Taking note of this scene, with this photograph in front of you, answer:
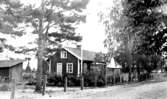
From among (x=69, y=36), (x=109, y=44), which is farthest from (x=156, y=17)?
(x=109, y=44)

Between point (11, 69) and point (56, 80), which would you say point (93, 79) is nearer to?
point (56, 80)

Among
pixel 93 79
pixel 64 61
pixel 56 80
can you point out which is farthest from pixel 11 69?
pixel 93 79

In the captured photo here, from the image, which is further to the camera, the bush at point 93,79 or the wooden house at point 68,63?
the wooden house at point 68,63

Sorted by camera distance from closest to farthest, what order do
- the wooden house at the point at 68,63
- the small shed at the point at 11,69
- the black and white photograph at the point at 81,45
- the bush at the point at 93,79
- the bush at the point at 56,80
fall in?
the black and white photograph at the point at 81,45
the bush at the point at 93,79
the bush at the point at 56,80
the wooden house at the point at 68,63
the small shed at the point at 11,69

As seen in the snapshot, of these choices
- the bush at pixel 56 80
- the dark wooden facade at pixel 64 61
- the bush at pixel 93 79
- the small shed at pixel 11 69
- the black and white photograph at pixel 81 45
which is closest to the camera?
the black and white photograph at pixel 81 45

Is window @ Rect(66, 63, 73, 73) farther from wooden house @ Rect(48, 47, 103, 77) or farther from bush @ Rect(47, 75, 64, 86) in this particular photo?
bush @ Rect(47, 75, 64, 86)

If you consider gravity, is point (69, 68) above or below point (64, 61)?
below

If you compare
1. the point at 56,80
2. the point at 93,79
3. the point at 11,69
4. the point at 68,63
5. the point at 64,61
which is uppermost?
the point at 64,61

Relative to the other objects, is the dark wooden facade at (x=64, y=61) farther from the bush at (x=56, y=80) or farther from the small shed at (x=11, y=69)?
the small shed at (x=11, y=69)

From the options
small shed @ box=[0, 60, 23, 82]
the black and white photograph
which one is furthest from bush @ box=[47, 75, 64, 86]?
small shed @ box=[0, 60, 23, 82]

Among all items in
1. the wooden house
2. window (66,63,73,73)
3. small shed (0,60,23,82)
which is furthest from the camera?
small shed (0,60,23,82)

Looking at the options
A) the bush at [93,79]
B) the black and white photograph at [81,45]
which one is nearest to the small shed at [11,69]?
the black and white photograph at [81,45]

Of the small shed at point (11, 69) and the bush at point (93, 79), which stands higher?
the small shed at point (11, 69)

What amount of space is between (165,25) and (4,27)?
1289 cm
